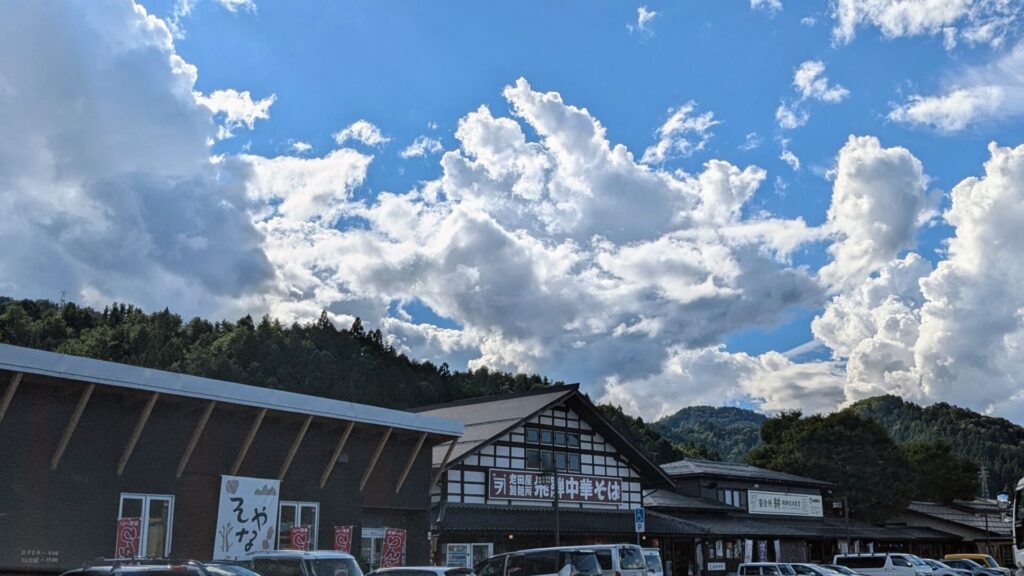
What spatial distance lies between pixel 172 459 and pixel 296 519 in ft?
14.4

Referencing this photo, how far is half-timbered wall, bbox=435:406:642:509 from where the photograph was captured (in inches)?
1332

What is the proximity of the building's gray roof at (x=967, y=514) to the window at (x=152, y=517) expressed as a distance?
60222 mm

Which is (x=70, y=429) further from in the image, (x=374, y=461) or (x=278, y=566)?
(x=374, y=461)

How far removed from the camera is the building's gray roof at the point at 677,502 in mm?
44594

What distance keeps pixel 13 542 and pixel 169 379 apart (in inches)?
184

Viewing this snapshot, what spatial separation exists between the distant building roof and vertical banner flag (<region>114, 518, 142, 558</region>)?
1310 centimetres

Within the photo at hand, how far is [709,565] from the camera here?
4412 cm

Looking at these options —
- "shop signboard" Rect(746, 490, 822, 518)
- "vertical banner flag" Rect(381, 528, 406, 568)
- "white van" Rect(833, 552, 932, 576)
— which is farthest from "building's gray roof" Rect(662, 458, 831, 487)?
"vertical banner flag" Rect(381, 528, 406, 568)

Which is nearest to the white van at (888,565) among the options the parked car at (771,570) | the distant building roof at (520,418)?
the parked car at (771,570)

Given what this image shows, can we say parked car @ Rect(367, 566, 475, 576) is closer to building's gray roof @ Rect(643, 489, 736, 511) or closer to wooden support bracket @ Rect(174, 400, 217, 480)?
wooden support bracket @ Rect(174, 400, 217, 480)

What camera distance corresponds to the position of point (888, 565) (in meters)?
35.9

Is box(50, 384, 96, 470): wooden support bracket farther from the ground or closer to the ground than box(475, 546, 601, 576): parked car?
farther from the ground

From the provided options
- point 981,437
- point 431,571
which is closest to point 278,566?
point 431,571

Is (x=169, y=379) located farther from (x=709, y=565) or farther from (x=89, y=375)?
(x=709, y=565)
